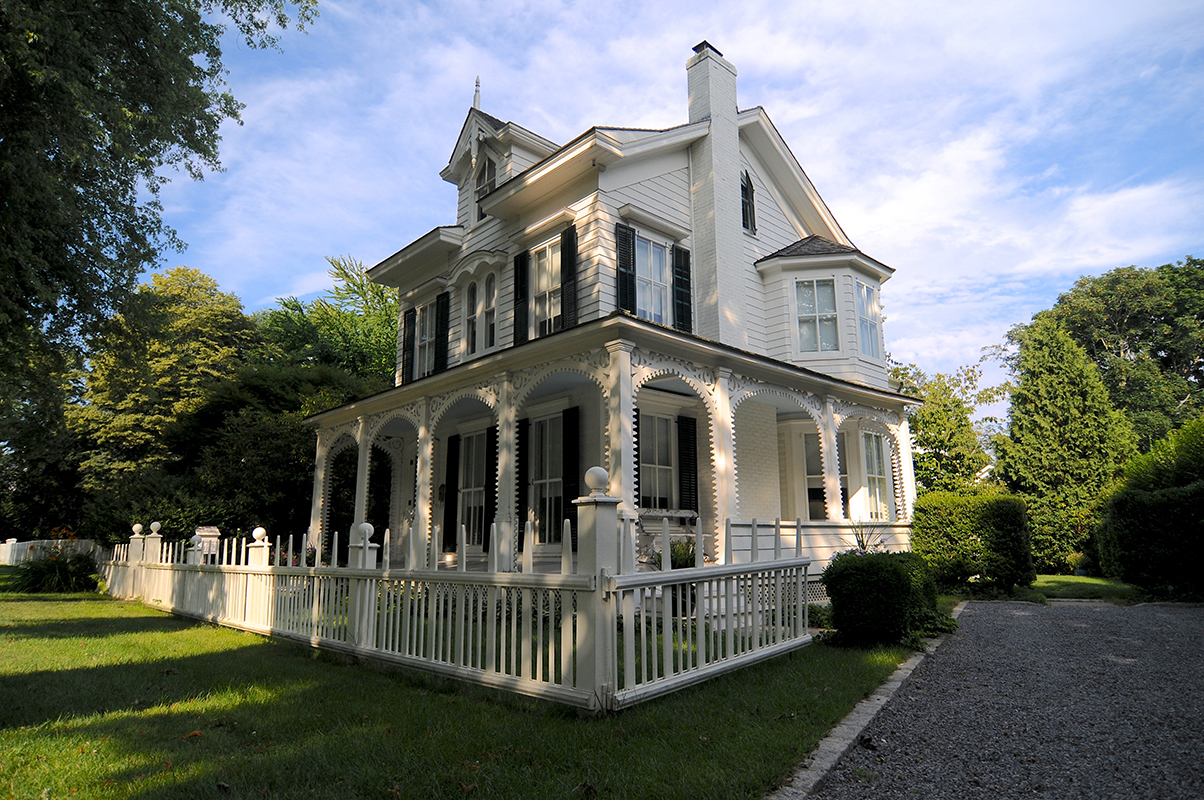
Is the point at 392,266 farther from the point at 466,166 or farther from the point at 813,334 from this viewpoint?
the point at 813,334

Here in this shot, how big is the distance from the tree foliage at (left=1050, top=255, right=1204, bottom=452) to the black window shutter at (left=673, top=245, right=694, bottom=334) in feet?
87.0

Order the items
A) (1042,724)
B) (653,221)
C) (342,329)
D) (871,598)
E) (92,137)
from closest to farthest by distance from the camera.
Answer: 1. (1042,724)
2. (871,598)
3. (92,137)
4. (653,221)
5. (342,329)

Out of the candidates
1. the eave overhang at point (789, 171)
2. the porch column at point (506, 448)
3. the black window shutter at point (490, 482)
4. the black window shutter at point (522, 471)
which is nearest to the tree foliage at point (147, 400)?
the black window shutter at point (490, 482)

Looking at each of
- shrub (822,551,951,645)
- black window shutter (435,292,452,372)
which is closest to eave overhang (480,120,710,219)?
black window shutter (435,292,452,372)

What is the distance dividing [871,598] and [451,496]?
9356 mm

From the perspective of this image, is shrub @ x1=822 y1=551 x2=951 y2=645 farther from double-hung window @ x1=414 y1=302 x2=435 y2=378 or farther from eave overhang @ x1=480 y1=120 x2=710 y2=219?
double-hung window @ x1=414 y1=302 x2=435 y2=378

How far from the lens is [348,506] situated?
1938cm

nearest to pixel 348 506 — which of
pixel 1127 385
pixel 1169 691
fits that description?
pixel 1169 691

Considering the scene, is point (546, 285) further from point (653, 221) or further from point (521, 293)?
point (653, 221)

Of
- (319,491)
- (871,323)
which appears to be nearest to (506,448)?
(319,491)

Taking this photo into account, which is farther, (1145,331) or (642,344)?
(1145,331)

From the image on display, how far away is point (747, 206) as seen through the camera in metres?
14.7

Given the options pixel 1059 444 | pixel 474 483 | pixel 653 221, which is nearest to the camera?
pixel 653 221

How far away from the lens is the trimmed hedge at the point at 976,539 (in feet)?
39.3
